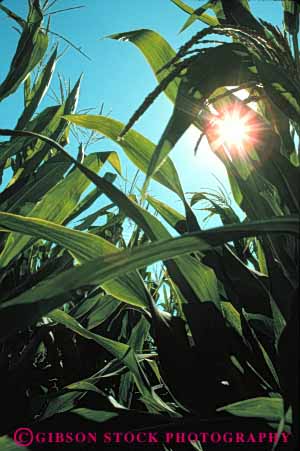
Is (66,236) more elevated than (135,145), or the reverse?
(135,145)

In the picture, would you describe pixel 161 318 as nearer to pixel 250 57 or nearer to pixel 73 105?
pixel 250 57

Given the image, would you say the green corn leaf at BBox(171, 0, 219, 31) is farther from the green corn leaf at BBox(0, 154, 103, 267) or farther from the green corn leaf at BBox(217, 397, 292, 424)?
the green corn leaf at BBox(217, 397, 292, 424)

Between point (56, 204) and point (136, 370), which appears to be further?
point (56, 204)

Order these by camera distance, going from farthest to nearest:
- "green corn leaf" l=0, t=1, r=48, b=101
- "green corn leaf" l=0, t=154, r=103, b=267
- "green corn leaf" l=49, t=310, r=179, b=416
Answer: "green corn leaf" l=0, t=1, r=48, b=101 < "green corn leaf" l=0, t=154, r=103, b=267 < "green corn leaf" l=49, t=310, r=179, b=416

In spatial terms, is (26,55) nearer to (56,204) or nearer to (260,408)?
(56,204)

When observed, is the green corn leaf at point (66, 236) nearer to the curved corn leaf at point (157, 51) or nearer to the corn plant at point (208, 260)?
the corn plant at point (208, 260)

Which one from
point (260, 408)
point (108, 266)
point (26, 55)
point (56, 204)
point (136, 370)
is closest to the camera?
point (108, 266)

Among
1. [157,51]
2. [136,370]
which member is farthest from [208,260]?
[157,51]

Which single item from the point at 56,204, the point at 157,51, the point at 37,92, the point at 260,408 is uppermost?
the point at 37,92

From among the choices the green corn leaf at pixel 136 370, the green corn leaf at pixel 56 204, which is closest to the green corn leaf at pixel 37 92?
the green corn leaf at pixel 56 204

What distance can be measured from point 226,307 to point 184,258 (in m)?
0.13

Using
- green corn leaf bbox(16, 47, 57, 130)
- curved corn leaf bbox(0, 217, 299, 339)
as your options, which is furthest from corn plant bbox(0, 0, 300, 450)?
green corn leaf bbox(16, 47, 57, 130)

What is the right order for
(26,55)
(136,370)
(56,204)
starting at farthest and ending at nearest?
1. (26,55)
2. (56,204)
3. (136,370)

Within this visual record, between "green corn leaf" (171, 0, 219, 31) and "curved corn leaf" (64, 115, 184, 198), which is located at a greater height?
"green corn leaf" (171, 0, 219, 31)
